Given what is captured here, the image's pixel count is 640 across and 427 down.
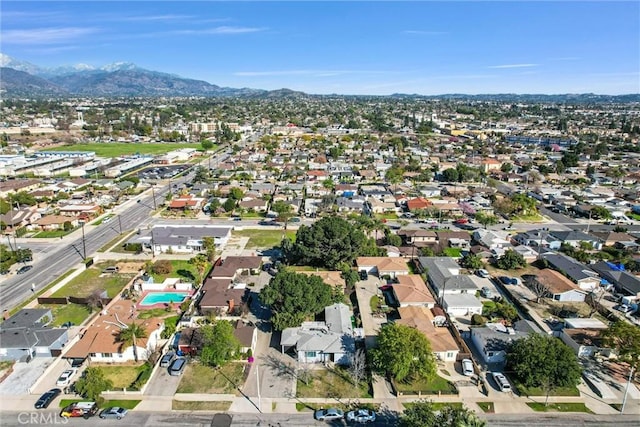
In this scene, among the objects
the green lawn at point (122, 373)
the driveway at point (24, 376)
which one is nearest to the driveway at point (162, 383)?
the green lawn at point (122, 373)

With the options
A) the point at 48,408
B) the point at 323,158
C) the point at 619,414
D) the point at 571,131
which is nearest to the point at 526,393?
the point at 619,414

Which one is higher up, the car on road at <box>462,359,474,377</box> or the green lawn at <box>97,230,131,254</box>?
the green lawn at <box>97,230,131,254</box>

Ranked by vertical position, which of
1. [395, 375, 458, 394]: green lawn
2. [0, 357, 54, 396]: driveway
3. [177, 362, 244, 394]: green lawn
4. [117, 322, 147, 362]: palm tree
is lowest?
[0, 357, 54, 396]: driveway

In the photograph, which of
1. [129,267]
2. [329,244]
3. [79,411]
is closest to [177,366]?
[79,411]

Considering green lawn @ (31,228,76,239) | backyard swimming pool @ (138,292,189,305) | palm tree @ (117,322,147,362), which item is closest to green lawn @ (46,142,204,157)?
green lawn @ (31,228,76,239)

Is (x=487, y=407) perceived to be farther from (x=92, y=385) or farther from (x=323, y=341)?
(x=92, y=385)

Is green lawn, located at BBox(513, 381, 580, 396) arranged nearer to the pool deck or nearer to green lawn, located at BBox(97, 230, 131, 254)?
the pool deck
